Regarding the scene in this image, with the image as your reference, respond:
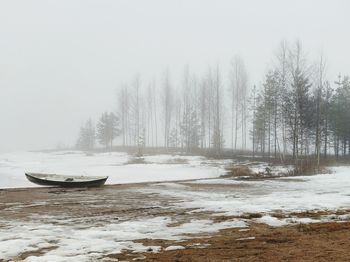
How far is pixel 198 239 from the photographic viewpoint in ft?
24.1

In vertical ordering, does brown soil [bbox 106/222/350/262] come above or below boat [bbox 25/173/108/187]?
above

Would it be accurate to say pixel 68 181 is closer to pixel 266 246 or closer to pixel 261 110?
pixel 266 246

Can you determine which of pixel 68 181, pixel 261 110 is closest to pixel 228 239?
pixel 68 181

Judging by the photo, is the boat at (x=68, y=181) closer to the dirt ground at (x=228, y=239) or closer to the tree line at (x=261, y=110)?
the dirt ground at (x=228, y=239)

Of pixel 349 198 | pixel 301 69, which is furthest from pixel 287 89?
pixel 349 198

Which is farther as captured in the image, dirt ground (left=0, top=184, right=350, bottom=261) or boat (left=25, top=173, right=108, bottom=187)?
boat (left=25, top=173, right=108, bottom=187)

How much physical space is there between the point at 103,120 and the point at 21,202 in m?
71.4

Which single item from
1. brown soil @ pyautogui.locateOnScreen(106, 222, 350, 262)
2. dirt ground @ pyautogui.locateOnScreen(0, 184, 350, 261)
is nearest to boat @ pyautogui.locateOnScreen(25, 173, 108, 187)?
dirt ground @ pyautogui.locateOnScreen(0, 184, 350, 261)

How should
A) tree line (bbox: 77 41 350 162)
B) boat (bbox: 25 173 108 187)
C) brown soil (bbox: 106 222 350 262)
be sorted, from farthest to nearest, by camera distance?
tree line (bbox: 77 41 350 162)
boat (bbox: 25 173 108 187)
brown soil (bbox: 106 222 350 262)

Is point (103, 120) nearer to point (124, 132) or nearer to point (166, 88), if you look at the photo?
point (124, 132)

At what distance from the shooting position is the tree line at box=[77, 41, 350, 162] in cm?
3822

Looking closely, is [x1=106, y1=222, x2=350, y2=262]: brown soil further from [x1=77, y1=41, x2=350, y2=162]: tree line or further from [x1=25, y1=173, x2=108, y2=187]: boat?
[x1=77, y1=41, x2=350, y2=162]: tree line

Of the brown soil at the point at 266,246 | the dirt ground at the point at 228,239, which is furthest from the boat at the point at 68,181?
the brown soil at the point at 266,246

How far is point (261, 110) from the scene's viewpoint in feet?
174
